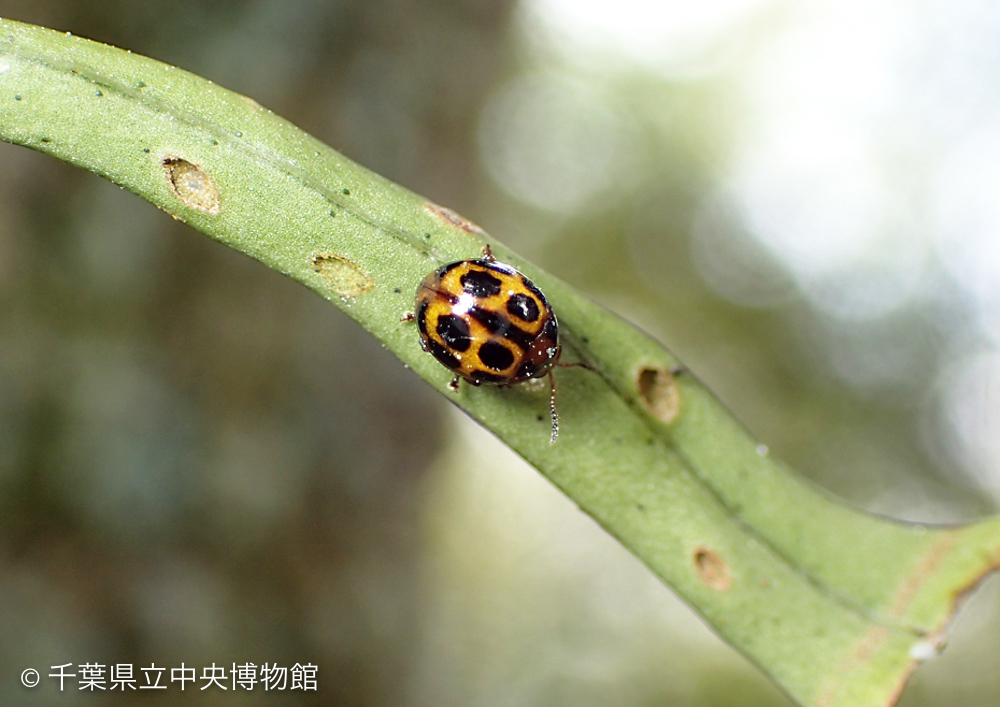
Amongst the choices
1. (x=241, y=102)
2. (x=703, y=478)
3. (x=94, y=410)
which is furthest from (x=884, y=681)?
(x=94, y=410)

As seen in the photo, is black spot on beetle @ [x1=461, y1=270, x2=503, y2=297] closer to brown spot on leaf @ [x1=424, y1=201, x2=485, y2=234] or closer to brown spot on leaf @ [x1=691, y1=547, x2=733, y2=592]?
brown spot on leaf @ [x1=424, y1=201, x2=485, y2=234]

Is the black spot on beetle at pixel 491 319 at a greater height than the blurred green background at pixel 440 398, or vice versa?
the blurred green background at pixel 440 398

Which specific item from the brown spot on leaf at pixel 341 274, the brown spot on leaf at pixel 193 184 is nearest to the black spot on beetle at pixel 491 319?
the brown spot on leaf at pixel 341 274

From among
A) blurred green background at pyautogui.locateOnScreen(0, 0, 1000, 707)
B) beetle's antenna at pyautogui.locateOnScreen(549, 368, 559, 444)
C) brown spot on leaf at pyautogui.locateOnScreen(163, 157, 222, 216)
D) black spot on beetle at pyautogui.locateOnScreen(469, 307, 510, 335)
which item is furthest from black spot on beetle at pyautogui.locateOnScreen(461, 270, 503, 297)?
blurred green background at pyautogui.locateOnScreen(0, 0, 1000, 707)

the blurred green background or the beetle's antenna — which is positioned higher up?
the blurred green background

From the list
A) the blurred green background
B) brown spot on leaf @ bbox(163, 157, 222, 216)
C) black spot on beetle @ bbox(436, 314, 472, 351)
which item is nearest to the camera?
brown spot on leaf @ bbox(163, 157, 222, 216)

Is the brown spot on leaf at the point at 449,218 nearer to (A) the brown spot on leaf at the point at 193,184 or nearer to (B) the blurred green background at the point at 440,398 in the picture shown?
(A) the brown spot on leaf at the point at 193,184
